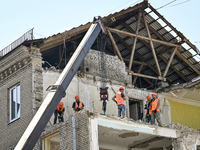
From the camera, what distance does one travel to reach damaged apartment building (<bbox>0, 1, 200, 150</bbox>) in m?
19.0

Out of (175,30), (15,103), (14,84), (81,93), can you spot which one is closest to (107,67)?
(81,93)

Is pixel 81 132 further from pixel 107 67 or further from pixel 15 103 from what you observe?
pixel 107 67

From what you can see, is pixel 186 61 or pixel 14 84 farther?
pixel 186 61

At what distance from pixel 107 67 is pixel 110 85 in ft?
3.52

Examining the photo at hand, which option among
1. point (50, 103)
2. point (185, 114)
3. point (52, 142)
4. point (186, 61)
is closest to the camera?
point (50, 103)

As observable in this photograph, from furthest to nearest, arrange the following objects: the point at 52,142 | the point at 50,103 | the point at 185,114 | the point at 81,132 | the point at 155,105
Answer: the point at 185,114 < the point at 155,105 < the point at 52,142 < the point at 81,132 < the point at 50,103

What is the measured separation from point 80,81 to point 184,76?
8.66m

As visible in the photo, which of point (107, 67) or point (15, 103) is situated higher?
point (107, 67)

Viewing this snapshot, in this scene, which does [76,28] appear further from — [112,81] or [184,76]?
[184,76]

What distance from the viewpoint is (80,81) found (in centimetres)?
2264

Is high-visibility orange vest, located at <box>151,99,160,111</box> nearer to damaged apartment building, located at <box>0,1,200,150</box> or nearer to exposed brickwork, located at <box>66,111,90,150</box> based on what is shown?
damaged apartment building, located at <box>0,1,200,150</box>

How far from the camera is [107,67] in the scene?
2422 centimetres

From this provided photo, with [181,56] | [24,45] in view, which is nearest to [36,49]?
[24,45]

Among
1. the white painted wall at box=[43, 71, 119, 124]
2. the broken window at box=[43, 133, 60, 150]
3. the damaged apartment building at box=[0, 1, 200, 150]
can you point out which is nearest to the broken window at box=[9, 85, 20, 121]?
the damaged apartment building at box=[0, 1, 200, 150]
